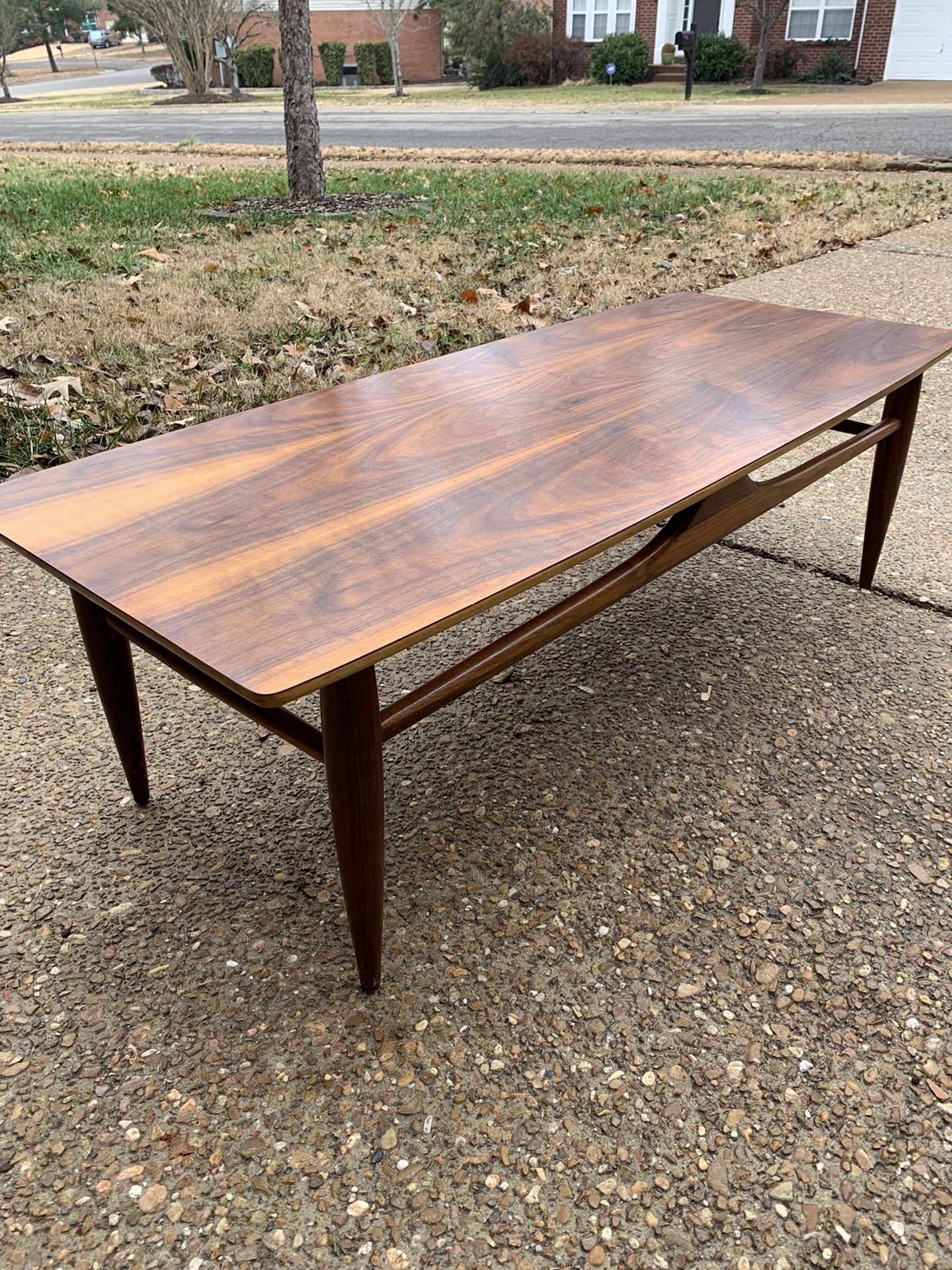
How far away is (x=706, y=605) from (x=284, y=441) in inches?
50.6

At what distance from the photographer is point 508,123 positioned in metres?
15.9

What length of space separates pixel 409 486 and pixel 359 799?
0.57m

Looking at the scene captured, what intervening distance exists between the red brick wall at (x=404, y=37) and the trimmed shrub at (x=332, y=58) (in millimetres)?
329

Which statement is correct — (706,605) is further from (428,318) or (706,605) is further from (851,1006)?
(428,318)

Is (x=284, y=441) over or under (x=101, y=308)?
over

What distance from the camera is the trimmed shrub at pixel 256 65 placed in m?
30.1

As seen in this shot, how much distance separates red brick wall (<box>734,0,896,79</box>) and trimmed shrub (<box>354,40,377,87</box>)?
36.8ft

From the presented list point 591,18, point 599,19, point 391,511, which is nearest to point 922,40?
point 599,19

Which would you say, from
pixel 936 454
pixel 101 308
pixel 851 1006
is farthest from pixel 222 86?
pixel 851 1006

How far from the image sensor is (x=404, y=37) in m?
31.6

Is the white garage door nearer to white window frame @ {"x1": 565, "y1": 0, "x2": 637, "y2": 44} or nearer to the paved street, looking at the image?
white window frame @ {"x1": 565, "y1": 0, "x2": 637, "y2": 44}

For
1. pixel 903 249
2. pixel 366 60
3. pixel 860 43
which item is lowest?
pixel 903 249

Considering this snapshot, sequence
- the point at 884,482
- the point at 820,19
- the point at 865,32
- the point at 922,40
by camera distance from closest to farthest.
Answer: the point at 884,482
the point at 922,40
the point at 865,32
the point at 820,19

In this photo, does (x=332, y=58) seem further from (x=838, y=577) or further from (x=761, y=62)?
(x=838, y=577)
